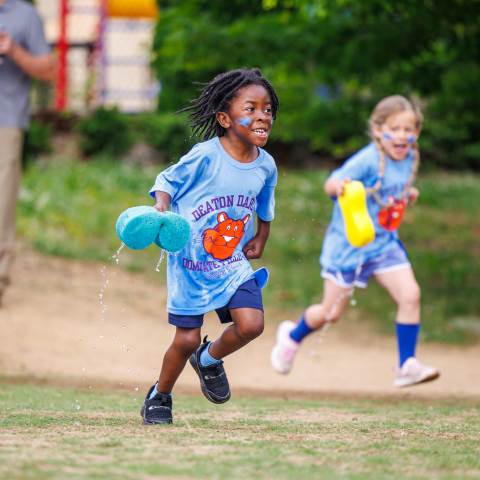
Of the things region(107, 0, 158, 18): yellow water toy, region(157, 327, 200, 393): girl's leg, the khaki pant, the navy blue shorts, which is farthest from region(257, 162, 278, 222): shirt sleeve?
region(107, 0, 158, 18): yellow water toy

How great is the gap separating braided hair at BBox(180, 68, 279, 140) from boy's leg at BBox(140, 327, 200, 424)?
94 centimetres

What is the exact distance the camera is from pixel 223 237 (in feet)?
17.6

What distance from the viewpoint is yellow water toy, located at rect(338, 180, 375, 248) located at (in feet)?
23.3

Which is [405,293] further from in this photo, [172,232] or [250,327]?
[172,232]

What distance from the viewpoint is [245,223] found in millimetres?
5438

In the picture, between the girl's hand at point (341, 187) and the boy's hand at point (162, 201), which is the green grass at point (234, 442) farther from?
the girl's hand at point (341, 187)

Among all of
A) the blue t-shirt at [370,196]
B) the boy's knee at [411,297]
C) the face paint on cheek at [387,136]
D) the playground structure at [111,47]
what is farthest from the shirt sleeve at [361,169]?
the playground structure at [111,47]

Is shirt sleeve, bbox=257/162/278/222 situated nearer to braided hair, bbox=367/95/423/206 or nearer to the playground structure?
braided hair, bbox=367/95/423/206

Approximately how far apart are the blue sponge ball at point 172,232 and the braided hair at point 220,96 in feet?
2.12

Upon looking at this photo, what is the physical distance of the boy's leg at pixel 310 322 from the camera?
26.0 ft

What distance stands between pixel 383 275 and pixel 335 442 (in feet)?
10.3

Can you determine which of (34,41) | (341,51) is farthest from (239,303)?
(341,51)

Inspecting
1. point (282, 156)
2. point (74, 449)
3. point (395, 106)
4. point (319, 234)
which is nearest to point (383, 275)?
point (395, 106)

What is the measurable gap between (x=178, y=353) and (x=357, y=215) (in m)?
2.13
